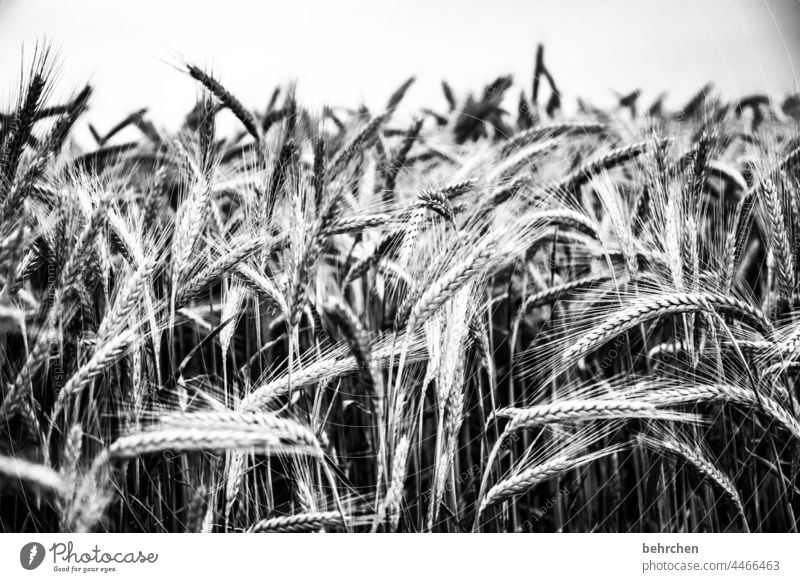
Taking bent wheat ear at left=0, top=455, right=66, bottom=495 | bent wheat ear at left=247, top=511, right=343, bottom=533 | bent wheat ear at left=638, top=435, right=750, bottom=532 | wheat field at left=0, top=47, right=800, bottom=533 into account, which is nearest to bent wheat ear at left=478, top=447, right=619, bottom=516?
wheat field at left=0, top=47, right=800, bottom=533

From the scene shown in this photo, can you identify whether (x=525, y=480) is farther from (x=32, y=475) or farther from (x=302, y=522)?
(x=32, y=475)

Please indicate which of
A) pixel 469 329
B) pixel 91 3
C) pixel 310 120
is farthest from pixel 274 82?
pixel 469 329

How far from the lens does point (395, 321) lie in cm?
89

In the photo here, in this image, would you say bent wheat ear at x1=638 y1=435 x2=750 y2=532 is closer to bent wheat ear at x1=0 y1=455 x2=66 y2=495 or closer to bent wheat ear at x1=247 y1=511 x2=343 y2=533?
bent wheat ear at x1=247 y1=511 x2=343 y2=533

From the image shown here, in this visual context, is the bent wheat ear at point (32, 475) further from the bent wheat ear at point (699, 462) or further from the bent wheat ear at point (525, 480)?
the bent wheat ear at point (699, 462)

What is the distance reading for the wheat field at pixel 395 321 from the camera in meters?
0.95
